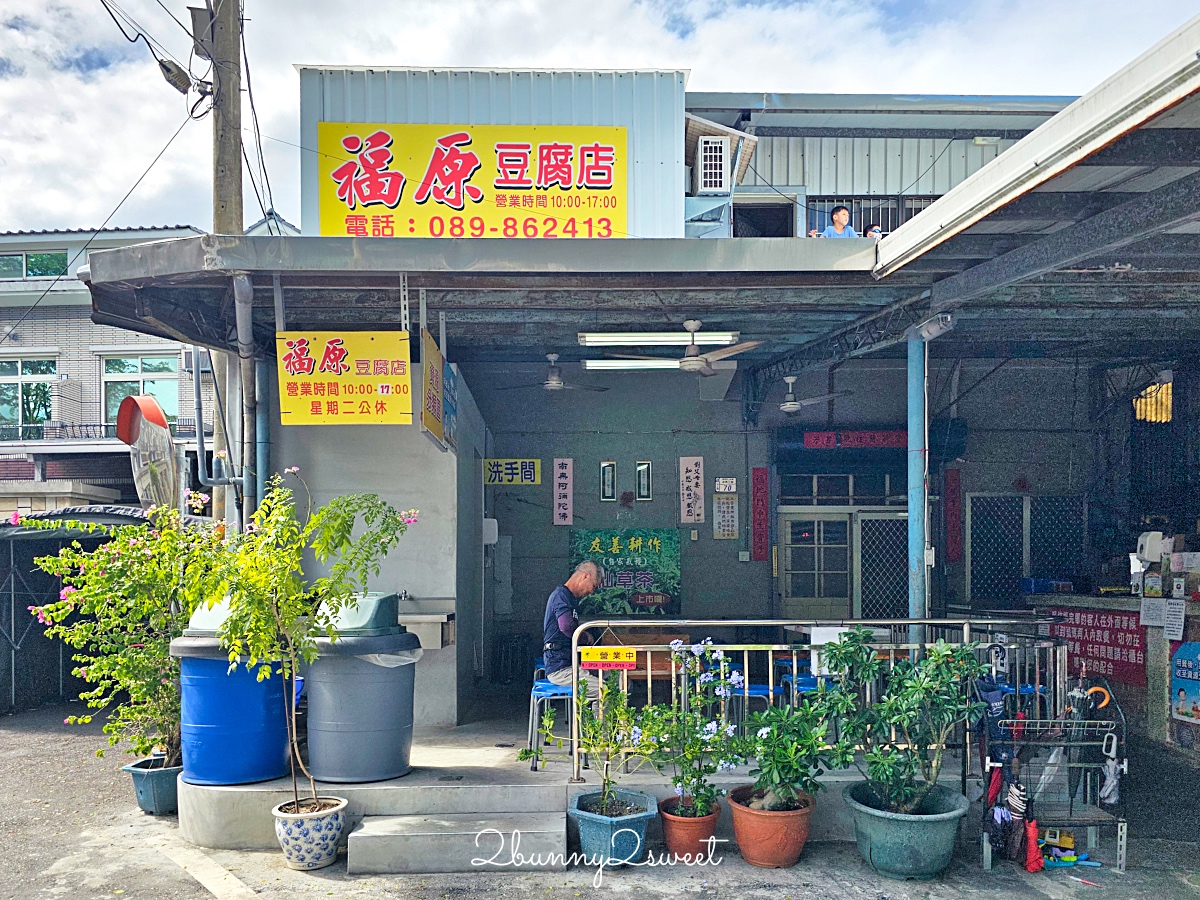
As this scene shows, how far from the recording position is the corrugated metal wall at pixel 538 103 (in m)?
12.0

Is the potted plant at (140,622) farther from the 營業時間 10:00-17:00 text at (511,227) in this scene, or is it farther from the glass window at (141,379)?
the glass window at (141,379)

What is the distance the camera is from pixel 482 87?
472 inches

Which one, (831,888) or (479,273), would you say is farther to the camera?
(479,273)

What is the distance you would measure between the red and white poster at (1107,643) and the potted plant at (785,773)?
3948mm

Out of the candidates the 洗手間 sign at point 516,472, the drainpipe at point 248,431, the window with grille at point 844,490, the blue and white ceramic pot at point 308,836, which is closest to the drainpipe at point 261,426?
the drainpipe at point 248,431

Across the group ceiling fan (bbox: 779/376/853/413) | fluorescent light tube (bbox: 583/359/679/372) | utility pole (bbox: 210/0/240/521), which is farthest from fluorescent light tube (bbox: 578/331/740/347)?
utility pole (bbox: 210/0/240/521)

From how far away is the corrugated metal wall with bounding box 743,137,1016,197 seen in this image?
13789mm

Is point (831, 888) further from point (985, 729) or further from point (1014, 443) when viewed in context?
point (1014, 443)

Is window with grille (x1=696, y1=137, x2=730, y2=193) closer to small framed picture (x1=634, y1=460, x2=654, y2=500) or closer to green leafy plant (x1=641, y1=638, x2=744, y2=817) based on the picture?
small framed picture (x1=634, y1=460, x2=654, y2=500)

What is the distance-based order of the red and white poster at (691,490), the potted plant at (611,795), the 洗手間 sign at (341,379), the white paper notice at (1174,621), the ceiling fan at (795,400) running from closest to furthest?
the potted plant at (611,795) < the 洗手間 sign at (341,379) < the white paper notice at (1174,621) < the ceiling fan at (795,400) < the red and white poster at (691,490)

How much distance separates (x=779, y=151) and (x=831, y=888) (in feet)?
35.4

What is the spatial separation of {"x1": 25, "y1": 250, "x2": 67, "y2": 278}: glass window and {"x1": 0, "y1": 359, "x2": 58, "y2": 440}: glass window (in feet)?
7.40

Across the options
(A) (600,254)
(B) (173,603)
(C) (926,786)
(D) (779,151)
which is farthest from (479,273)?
(D) (779,151)

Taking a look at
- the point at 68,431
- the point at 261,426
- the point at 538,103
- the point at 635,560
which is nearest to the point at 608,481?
the point at 635,560
